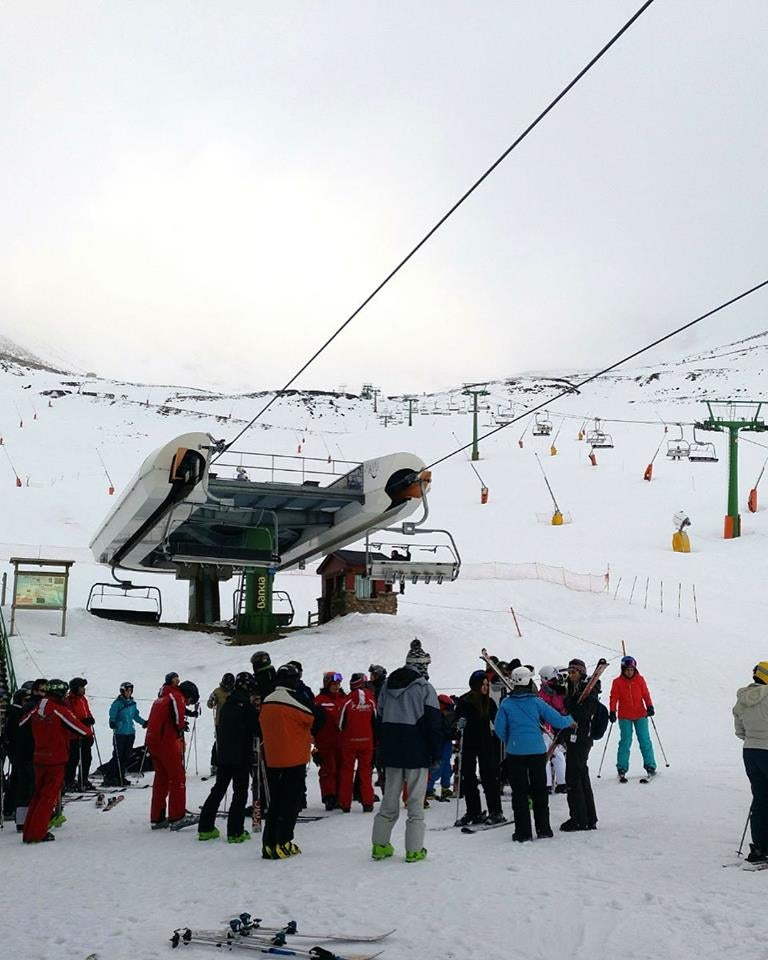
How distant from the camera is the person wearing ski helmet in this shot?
1036 cm

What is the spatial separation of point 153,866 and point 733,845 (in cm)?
416

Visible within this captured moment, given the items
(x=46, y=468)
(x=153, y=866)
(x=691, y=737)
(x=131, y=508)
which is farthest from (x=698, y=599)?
(x=46, y=468)

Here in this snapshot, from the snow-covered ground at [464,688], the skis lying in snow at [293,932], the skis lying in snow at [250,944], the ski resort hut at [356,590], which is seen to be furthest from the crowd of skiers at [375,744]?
the ski resort hut at [356,590]

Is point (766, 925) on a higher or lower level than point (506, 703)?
lower

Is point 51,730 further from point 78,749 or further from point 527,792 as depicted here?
point 527,792

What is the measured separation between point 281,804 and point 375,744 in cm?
265

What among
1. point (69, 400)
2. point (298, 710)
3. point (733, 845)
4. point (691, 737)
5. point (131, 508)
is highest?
point (69, 400)

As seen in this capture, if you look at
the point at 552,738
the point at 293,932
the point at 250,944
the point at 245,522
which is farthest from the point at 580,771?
the point at 245,522

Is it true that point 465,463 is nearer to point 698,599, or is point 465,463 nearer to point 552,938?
point 698,599

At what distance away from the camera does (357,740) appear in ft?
29.9

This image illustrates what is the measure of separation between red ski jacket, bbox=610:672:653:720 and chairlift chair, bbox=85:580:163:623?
1462 cm

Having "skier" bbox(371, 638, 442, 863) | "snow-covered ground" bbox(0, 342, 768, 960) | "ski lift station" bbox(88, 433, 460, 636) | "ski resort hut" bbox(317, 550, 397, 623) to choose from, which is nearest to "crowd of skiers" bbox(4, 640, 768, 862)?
"skier" bbox(371, 638, 442, 863)

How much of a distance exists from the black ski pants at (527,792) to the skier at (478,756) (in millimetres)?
749

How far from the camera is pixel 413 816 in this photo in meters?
6.74
